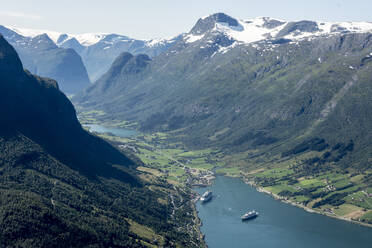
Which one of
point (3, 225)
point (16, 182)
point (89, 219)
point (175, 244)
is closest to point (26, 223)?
point (3, 225)

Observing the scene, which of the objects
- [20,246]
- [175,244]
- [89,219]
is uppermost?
[20,246]

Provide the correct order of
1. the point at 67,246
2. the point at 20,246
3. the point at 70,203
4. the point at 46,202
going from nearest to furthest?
the point at 20,246, the point at 67,246, the point at 46,202, the point at 70,203

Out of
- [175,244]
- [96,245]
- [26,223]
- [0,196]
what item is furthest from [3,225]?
[175,244]

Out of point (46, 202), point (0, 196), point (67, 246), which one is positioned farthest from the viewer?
→ point (46, 202)

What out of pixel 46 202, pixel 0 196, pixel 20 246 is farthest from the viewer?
pixel 46 202

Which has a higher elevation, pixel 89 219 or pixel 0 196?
pixel 0 196

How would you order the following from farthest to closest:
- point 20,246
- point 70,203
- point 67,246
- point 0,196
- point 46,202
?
1. point 70,203
2. point 46,202
3. point 0,196
4. point 67,246
5. point 20,246

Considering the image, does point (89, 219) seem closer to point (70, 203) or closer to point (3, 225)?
point (70, 203)

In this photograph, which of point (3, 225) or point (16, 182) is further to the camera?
point (16, 182)

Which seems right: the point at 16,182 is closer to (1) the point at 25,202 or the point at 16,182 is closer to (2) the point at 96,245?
(1) the point at 25,202
